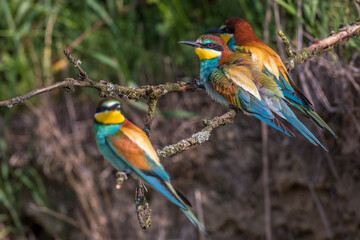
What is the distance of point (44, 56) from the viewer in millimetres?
3312

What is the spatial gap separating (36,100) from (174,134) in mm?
1022

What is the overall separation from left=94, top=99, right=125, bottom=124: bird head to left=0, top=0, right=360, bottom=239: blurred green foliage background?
1.85 m

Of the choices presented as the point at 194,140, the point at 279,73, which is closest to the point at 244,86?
the point at 279,73

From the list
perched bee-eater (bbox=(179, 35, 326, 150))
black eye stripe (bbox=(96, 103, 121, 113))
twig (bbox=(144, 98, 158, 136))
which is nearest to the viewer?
black eye stripe (bbox=(96, 103, 121, 113))

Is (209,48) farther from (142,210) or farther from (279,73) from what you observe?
(142,210)

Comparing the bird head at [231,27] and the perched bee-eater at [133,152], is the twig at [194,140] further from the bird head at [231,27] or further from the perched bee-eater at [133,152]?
the bird head at [231,27]

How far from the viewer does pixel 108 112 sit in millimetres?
1051

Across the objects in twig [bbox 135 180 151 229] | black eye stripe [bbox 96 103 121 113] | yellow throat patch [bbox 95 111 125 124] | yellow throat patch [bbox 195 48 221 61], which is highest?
black eye stripe [bbox 96 103 121 113]

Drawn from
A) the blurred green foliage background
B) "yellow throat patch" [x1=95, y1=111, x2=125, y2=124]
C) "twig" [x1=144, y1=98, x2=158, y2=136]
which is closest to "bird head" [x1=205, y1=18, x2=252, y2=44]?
"twig" [x1=144, y1=98, x2=158, y2=136]

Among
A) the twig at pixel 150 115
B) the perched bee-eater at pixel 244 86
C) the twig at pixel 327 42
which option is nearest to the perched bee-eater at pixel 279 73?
the perched bee-eater at pixel 244 86

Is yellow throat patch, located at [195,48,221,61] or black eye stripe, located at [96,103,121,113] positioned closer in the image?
black eye stripe, located at [96,103,121,113]

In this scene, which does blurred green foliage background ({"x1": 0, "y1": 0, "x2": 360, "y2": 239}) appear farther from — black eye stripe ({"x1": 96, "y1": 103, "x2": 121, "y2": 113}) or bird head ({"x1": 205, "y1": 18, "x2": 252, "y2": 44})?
black eye stripe ({"x1": 96, "y1": 103, "x2": 121, "y2": 113})

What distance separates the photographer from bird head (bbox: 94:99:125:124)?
1.04 metres

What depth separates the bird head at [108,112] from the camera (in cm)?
104
